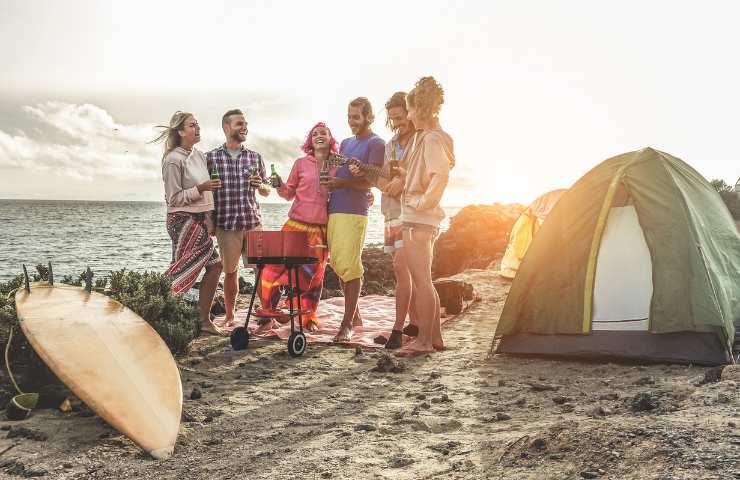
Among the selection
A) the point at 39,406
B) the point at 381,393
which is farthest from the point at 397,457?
the point at 39,406

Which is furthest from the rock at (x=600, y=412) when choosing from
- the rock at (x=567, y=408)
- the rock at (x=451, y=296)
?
the rock at (x=451, y=296)

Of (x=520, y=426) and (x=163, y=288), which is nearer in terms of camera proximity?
(x=520, y=426)

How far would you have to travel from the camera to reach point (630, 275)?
5.69 meters

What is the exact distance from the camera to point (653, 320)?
5418 millimetres

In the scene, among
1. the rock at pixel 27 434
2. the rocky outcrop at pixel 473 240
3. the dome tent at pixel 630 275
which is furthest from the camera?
the rocky outcrop at pixel 473 240

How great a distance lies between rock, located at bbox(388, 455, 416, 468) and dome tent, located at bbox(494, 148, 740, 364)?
9.03ft

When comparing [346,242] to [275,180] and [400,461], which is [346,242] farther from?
[400,461]

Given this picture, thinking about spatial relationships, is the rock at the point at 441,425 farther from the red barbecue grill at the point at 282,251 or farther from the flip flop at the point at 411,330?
the flip flop at the point at 411,330

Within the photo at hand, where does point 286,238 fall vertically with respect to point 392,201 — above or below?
below

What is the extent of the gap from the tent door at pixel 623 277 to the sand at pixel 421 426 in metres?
0.45

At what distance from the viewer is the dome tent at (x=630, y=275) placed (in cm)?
534

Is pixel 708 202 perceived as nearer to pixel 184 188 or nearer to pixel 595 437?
pixel 595 437

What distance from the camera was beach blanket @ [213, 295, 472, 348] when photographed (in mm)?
6891

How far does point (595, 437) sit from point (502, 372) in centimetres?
230
